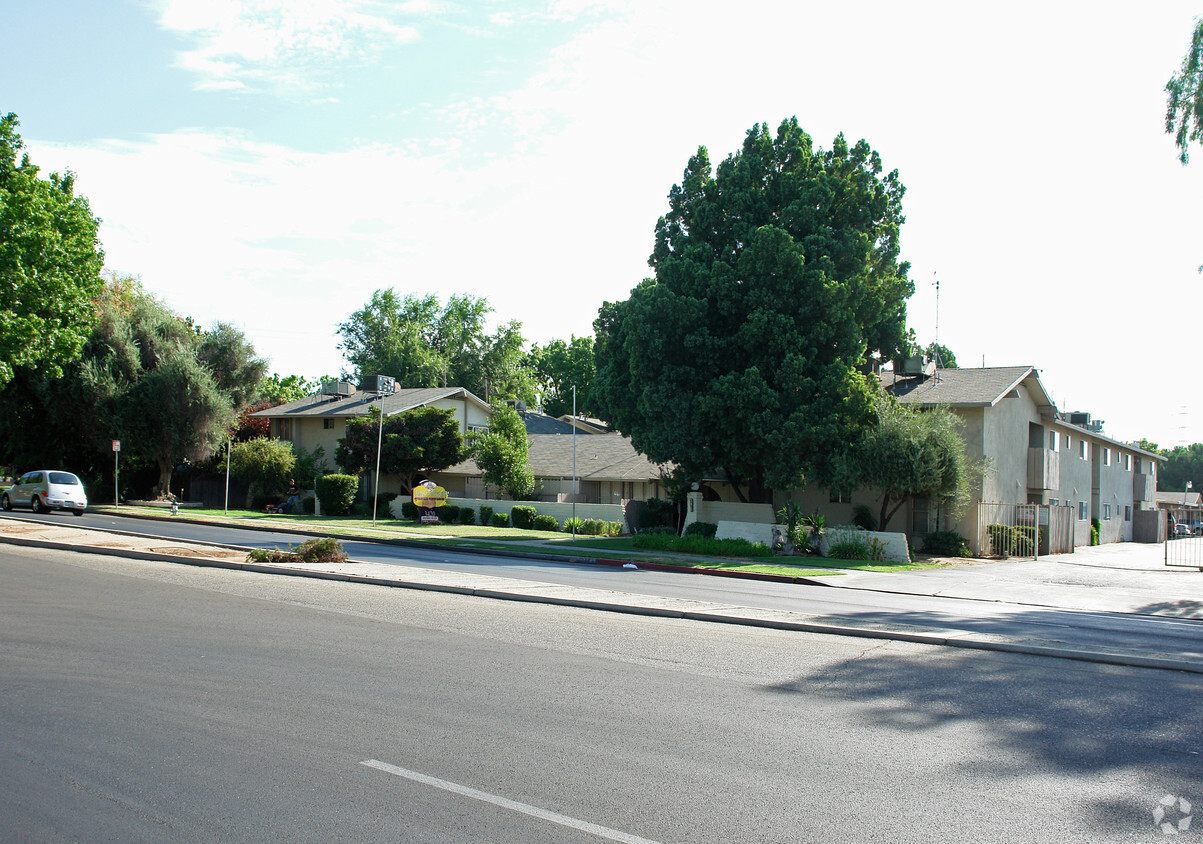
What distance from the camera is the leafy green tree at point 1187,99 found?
20.6 metres

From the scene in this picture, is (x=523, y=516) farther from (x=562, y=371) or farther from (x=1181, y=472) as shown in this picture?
(x=1181, y=472)

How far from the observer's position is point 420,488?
1499 inches

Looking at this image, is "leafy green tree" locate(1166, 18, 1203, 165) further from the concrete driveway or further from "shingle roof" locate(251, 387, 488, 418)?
"shingle roof" locate(251, 387, 488, 418)

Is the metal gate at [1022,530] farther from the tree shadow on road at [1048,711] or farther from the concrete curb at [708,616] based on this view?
the tree shadow on road at [1048,711]

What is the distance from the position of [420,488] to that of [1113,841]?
114ft

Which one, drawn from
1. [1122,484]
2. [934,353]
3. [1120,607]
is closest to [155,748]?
[1120,607]

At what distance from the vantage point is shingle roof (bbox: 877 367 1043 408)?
104 feet

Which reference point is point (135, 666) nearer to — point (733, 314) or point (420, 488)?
point (733, 314)

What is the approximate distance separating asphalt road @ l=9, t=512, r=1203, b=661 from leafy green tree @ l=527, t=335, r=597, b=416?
2459 inches

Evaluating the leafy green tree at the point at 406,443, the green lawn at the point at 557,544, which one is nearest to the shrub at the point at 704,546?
the green lawn at the point at 557,544

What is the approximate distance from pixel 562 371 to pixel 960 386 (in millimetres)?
59580

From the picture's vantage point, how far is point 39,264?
2973cm

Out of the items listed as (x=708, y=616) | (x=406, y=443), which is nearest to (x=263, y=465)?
(x=406, y=443)

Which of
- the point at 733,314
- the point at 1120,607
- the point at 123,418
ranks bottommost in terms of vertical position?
the point at 1120,607
